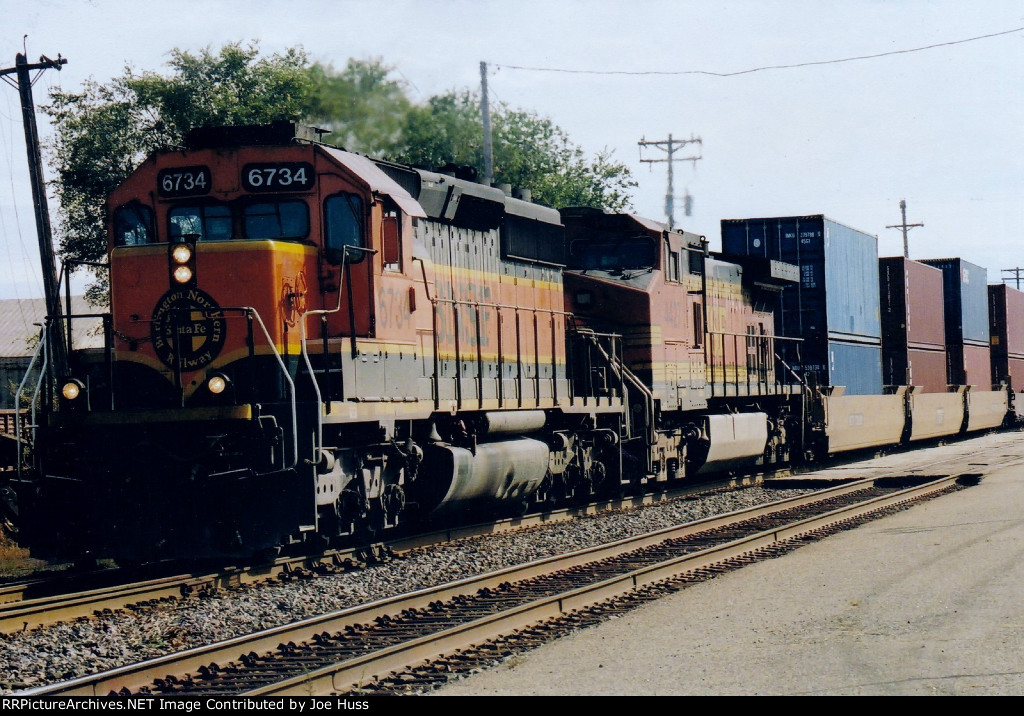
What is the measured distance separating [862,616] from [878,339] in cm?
1795

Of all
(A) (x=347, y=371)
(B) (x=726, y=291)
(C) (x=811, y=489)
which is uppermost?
(B) (x=726, y=291)

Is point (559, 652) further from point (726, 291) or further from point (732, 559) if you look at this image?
point (726, 291)

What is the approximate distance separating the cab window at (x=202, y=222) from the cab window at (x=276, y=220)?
0.60 feet

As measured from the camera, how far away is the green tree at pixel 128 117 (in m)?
28.8

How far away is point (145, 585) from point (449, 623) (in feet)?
8.66

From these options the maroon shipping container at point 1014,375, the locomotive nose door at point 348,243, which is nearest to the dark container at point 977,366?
the maroon shipping container at point 1014,375

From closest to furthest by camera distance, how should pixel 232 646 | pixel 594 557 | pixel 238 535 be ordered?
pixel 232 646, pixel 238 535, pixel 594 557

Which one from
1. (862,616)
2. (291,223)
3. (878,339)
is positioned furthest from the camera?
(878,339)

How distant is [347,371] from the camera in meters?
9.73

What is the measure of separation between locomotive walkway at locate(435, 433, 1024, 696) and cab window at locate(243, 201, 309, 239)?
432cm

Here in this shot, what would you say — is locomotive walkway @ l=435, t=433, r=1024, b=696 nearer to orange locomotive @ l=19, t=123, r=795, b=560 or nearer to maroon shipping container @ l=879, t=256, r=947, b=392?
orange locomotive @ l=19, t=123, r=795, b=560

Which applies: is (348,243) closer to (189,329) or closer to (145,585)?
(189,329)

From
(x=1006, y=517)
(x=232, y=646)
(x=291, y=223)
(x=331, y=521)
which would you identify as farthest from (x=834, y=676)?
(x=1006, y=517)

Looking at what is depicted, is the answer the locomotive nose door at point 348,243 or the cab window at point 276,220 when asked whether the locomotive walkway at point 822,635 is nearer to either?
the locomotive nose door at point 348,243
